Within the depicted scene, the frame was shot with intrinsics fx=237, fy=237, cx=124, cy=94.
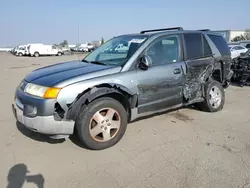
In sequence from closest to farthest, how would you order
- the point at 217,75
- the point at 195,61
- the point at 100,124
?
the point at 100,124 → the point at 195,61 → the point at 217,75

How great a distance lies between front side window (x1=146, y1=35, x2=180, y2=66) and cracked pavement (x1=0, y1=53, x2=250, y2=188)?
1.27 meters

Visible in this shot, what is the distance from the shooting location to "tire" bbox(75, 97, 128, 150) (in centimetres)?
344

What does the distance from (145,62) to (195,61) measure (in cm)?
145

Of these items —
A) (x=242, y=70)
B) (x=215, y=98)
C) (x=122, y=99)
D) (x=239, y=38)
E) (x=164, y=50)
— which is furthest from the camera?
(x=239, y=38)

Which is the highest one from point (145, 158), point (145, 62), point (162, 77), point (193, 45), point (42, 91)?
point (193, 45)

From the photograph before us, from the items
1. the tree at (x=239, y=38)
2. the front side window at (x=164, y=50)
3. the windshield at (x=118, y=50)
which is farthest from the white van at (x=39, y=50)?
the tree at (x=239, y=38)

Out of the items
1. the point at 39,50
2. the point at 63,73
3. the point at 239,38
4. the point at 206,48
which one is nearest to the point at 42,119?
the point at 63,73

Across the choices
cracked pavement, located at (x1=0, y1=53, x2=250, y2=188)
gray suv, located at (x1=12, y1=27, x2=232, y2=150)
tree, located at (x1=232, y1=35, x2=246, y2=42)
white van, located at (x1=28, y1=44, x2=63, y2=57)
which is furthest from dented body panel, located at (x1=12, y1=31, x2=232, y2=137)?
tree, located at (x1=232, y1=35, x2=246, y2=42)

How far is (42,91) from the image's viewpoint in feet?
11.0

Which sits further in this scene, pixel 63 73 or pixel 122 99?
pixel 122 99

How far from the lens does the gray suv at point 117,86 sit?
335 cm

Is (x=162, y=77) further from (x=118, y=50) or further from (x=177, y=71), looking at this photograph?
(x=118, y=50)

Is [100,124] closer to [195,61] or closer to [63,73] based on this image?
[63,73]

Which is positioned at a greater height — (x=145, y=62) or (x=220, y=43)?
(x=220, y=43)
